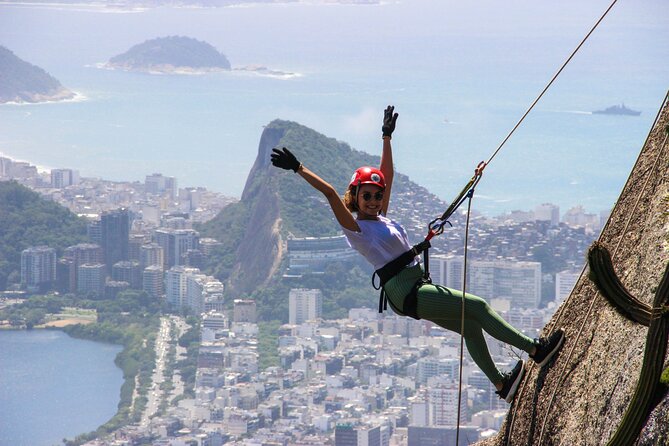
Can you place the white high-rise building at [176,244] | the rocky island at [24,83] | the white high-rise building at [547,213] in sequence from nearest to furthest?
the white high-rise building at [176,244]
the white high-rise building at [547,213]
the rocky island at [24,83]

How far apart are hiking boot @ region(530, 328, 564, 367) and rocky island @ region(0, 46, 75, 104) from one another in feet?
537

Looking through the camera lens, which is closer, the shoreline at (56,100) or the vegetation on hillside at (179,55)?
the shoreline at (56,100)

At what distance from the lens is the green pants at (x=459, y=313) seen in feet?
12.3

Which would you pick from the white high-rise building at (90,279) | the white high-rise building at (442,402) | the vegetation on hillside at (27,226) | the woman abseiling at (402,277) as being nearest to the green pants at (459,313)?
the woman abseiling at (402,277)

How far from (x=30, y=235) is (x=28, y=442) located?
122ft

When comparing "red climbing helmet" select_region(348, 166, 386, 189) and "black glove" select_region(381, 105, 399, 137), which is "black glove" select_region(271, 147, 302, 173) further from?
"black glove" select_region(381, 105, 399, 137)

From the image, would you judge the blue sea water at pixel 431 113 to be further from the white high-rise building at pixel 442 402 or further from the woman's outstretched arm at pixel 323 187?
the woman's outstretched arm at pixel 323 187

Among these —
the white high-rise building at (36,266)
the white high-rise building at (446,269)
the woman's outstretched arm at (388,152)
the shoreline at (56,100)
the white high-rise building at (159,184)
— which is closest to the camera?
the woman's outstretched arm at (388,152)

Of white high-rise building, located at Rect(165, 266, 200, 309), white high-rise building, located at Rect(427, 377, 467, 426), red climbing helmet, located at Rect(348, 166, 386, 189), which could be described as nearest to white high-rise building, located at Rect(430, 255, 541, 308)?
white high-rise building, located at Rect(165, 266, 200, 309)

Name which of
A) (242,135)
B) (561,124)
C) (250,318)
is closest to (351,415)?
(250,318)

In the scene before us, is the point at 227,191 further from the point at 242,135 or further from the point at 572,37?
the point at 572,37

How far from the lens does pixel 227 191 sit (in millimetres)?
149000

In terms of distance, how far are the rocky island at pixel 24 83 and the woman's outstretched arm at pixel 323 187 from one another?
536 feet

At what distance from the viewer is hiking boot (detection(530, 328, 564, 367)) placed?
142 inches
